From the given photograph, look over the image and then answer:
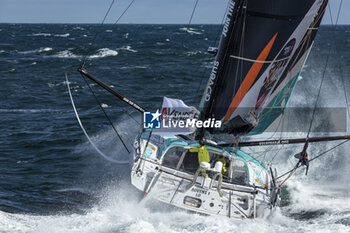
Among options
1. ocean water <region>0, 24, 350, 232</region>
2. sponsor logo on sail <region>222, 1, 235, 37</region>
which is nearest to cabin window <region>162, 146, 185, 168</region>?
ocean water <region>0, 24, 350, 232</region>

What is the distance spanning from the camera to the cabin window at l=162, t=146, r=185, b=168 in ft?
42.2

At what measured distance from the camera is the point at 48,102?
24766 mm

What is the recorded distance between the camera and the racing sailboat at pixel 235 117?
10898 mm

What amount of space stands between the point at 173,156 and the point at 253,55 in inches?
142

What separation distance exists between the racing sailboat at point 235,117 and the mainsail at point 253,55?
23 millimetres

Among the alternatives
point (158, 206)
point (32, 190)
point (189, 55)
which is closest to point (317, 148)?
point (158, 206)

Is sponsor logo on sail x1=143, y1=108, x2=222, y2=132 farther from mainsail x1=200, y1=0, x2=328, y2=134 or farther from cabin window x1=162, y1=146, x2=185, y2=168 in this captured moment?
cabin window x1=162, y1=146, x2=185, y2=168

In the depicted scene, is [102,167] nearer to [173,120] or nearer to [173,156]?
[173,156]

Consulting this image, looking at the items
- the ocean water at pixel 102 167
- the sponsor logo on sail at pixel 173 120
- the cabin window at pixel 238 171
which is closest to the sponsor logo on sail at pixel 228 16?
the sponsor logo on sail at pixel 173 120

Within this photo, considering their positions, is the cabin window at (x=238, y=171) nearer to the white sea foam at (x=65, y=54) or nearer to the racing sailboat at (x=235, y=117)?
the racing sailboat at (x=235, y=117)

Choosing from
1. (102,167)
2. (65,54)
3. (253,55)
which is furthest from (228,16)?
(65,54)

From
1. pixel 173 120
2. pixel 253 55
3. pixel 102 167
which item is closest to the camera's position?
pixel 253 55

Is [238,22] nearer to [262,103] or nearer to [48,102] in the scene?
[262,103]

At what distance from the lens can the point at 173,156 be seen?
42.7 feet
